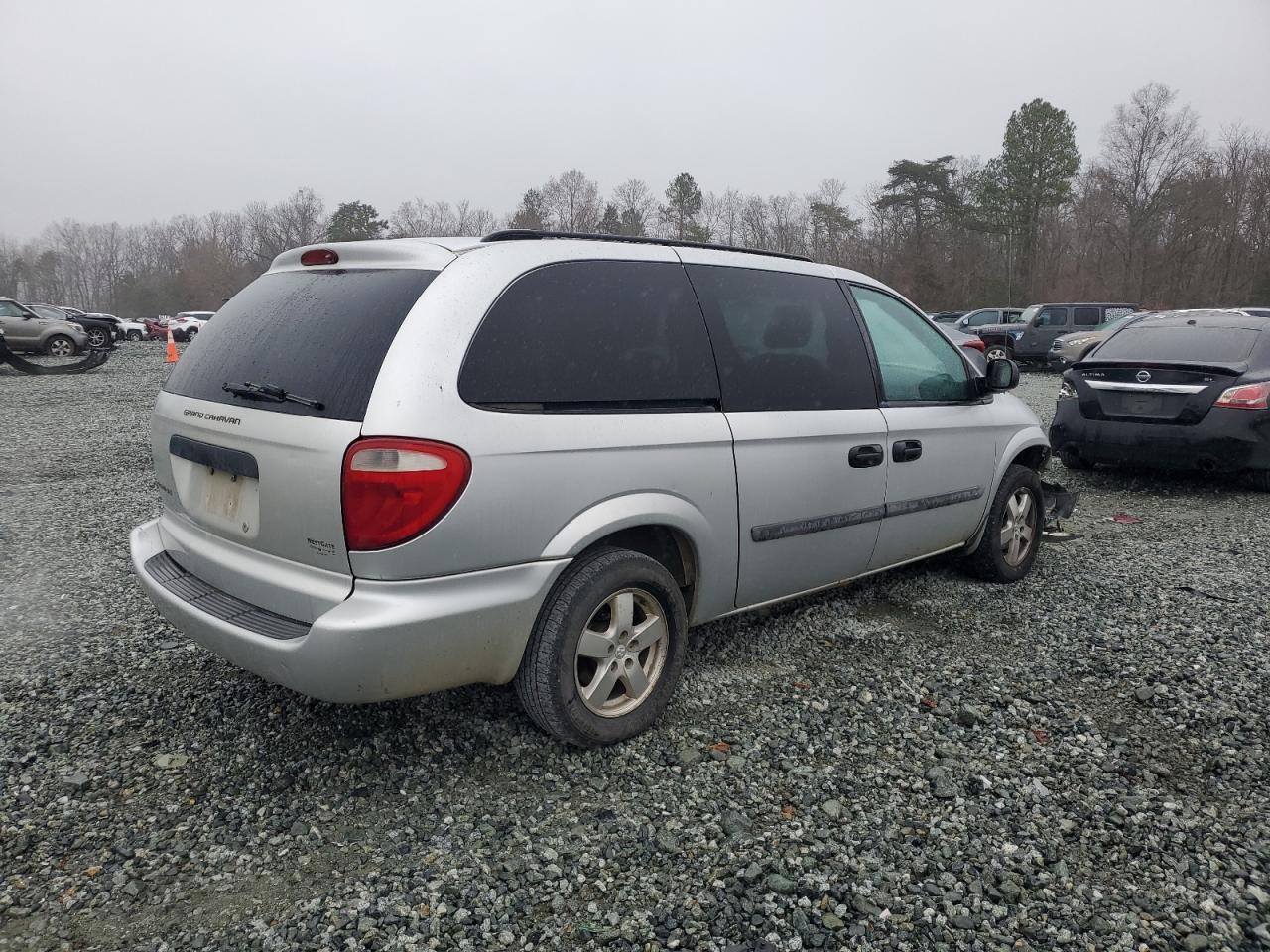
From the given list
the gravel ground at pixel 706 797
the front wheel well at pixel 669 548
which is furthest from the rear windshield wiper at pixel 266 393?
the gravel ground at pixel 706 797

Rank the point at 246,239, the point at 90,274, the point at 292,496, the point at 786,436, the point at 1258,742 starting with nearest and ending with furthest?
the point at 292,496
the point at 1258,742
the point at 786,436
the point at 246,239
the point at 90,274

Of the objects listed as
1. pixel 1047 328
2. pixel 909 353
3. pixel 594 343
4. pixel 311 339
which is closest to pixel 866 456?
pixel 909 353

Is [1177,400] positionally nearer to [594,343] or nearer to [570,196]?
[594,343]

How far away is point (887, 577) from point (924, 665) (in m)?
1.18

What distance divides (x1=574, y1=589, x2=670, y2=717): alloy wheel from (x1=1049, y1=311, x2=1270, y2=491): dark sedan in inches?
225

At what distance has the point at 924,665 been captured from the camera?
366 centimetres

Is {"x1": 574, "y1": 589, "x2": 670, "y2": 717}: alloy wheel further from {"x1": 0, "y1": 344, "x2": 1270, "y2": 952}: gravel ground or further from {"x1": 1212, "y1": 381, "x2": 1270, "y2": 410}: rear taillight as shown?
{"x1": 1212, "y1": 381, "x2": 1270, "y2": 410}: rear taillight

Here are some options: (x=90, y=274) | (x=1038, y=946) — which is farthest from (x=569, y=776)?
(x=90, y=274)

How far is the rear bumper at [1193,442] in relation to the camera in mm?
6621

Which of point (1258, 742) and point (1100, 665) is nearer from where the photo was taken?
point (1258, 742)

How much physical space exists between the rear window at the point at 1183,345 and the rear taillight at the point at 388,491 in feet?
Result: 22.6

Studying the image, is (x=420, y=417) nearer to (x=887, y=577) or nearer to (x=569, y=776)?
(x=569, y=776)

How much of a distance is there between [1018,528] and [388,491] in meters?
3.76

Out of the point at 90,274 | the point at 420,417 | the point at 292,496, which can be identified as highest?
the point at 90,274
